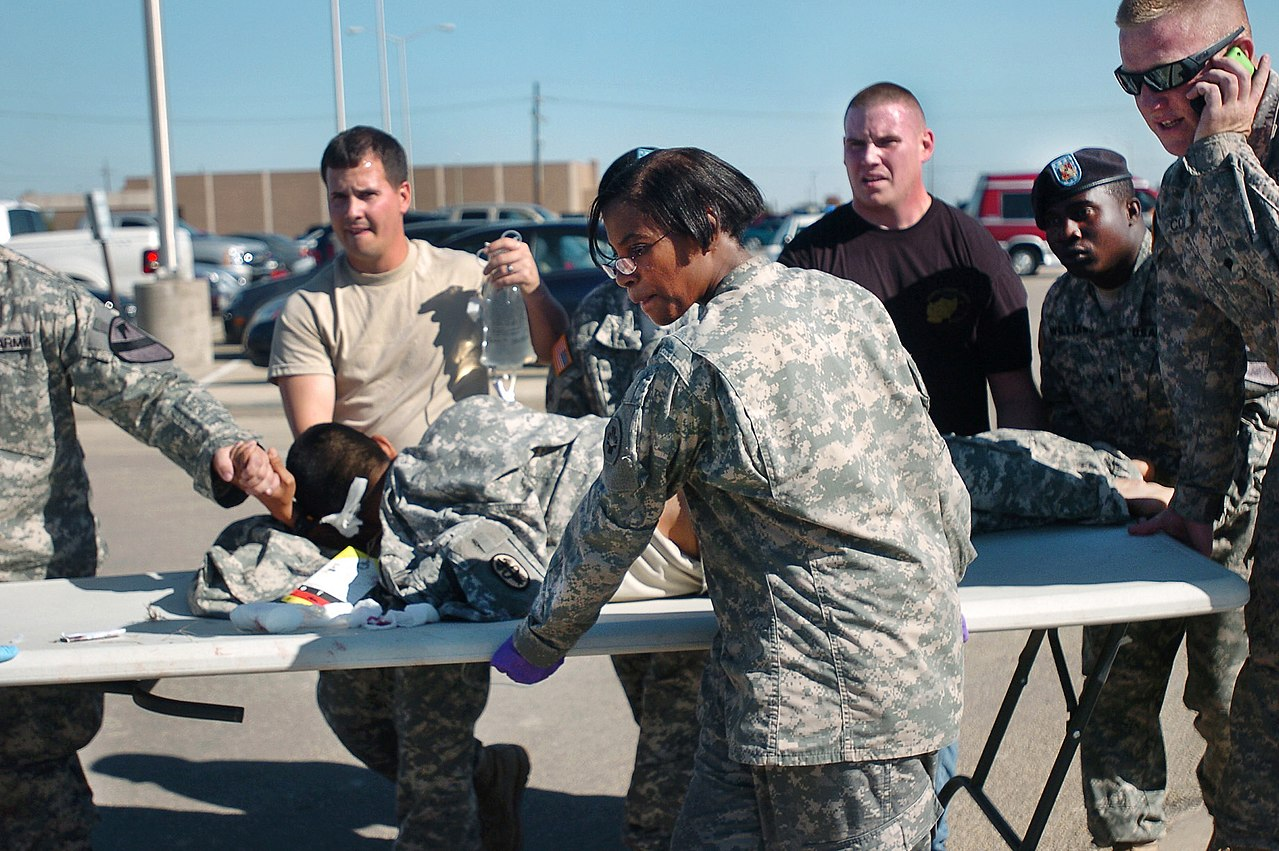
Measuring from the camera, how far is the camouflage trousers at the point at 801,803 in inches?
79.0

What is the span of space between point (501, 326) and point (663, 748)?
1275 mm

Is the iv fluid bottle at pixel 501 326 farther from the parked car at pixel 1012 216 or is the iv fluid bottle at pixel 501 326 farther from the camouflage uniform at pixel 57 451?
the parked car at pixel 1012 216

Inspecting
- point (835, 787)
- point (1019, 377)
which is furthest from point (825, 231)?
point (835, 787)

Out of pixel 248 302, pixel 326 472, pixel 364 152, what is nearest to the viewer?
pixel 326 472

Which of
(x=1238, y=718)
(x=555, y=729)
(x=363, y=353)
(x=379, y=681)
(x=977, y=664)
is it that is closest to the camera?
(x=1238, y=718)

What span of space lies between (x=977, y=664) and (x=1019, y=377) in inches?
59.0

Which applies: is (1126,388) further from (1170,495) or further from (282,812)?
(282,812)

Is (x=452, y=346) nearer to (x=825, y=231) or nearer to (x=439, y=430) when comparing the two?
(x=439, y=430)

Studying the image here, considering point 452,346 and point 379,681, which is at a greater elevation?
point 452,346

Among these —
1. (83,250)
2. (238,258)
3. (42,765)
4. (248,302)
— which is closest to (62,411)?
(42,765)

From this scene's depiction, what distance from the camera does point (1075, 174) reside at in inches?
120

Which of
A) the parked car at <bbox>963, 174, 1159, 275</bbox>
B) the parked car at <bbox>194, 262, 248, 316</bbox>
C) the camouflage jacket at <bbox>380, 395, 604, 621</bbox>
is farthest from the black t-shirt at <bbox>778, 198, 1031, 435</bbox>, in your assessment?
the parked car at <bbox>963, 174, 1159, 275</bbox>

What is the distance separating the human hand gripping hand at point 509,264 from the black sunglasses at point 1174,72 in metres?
1.58

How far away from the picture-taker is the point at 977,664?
460 centimetres
